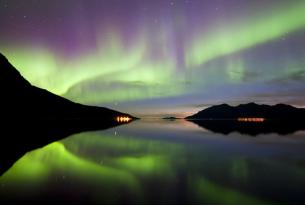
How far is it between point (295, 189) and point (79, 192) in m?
9.49

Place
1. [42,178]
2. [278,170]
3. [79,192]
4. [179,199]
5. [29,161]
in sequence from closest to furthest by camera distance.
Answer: [179,199] → [79,192] → [42,178] → [278,170] → [29,161]

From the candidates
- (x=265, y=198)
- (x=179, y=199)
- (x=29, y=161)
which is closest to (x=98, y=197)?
(x=179, y=199)

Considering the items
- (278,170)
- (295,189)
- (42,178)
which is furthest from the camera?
(278,170)

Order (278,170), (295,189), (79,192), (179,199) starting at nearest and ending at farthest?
(179,199), (79,192), (295,189), (278,170)

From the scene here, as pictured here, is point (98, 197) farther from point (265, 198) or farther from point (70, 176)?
point (265, 198)

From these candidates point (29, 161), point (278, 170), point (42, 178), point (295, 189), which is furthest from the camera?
point (29, 161)

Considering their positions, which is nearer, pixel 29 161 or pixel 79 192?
pixel 79 192

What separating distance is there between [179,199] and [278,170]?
9874 mm

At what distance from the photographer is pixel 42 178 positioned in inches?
603

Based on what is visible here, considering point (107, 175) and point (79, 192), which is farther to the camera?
point (107, 175)

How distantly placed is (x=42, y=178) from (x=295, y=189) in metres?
12.4

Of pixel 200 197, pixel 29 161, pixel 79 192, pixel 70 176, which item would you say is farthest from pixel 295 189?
pixel 29 161

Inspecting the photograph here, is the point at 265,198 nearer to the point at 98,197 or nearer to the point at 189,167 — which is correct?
the point at 98,197

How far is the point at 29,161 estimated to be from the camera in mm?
20875
